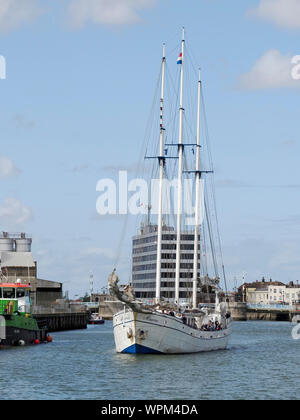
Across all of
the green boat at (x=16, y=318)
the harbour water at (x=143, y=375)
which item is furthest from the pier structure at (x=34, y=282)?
the harbour water at (x=143, y=375)

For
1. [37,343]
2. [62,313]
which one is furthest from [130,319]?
[62,313]

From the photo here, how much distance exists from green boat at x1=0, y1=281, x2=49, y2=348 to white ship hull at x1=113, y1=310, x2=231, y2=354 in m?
13.0

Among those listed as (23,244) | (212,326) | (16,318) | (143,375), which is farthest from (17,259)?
(143,375)

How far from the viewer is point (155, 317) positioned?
73.1 metres

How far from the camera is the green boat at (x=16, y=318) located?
83.8m

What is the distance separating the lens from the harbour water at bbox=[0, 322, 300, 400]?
5178cm

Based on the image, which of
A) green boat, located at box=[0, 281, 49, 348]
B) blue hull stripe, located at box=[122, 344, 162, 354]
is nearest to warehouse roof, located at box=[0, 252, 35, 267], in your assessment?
green boat, located at box=[0, 281, 49, 348]

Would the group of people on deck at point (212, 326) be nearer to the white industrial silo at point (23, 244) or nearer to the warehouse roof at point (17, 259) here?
the warehouse roof at point (17, 259)

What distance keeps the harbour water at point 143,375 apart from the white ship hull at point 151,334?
43.0 inches

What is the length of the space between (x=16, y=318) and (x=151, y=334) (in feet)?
61.3

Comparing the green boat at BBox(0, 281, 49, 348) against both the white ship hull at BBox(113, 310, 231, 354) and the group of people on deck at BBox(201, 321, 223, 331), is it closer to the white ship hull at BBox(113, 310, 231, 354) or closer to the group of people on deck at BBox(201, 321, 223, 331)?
the white ship hull at BBox(113, 310, 231, 354)

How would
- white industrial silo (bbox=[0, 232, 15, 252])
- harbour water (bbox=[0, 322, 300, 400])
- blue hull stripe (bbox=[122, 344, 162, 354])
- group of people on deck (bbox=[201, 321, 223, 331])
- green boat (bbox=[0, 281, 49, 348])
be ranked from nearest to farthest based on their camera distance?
harbour water (bbox=[0, 322, 300, 400]) → blue hull stripe (bbox=[122, 344, 162, 354]) → green boat (bbox=[0, 281, 49, 348]) → group of people on deck (bbox=[201, 321, 223, 331]) → white industrial silo (bbox=[0, 232, 15, 252])

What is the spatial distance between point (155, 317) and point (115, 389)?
20383mm
